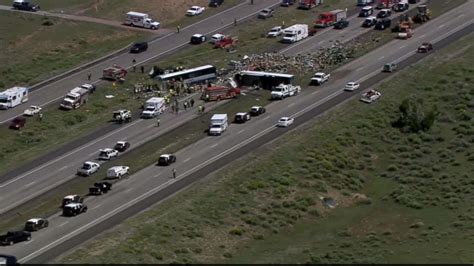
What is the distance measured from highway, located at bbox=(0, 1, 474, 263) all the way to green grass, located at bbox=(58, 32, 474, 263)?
2.16 m

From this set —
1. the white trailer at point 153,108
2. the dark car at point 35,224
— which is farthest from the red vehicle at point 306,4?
the dark car at point 35,224

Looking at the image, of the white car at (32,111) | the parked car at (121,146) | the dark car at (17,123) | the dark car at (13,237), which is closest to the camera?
the dark car at (13,237)

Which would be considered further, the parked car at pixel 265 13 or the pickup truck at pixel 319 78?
the parked car at pixel 265 13

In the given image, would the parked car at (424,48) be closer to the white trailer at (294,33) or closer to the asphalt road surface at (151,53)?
the white trailer at (294,33)

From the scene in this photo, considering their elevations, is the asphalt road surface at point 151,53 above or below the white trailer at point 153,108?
below

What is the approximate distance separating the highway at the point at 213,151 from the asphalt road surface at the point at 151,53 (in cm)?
2288

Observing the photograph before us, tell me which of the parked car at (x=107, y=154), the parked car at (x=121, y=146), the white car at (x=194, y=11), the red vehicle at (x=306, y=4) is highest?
the parked car at (x=107, y=154)

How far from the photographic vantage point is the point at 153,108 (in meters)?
142

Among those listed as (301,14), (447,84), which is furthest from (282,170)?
(301,14)

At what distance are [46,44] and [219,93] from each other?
29.7m

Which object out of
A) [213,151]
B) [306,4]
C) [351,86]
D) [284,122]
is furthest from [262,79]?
[306,4]

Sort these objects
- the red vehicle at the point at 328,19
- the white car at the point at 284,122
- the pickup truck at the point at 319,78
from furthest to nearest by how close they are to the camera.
A: the red vehicle at the point at 328,19, the pickup truck at the point at 319,78, the white car at the point at 284,122

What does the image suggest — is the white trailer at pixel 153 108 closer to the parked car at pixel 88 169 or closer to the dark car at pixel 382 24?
the parked car at pixel 88 169

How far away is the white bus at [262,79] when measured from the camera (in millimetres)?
150375
